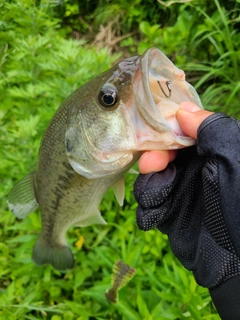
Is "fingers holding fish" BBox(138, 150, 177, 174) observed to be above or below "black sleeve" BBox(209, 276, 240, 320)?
above

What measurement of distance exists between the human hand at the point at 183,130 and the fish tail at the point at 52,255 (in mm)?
1039

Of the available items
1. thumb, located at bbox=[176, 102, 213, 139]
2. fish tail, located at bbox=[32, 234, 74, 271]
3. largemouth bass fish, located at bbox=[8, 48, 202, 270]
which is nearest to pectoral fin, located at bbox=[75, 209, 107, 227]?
largemouth bass fish, located at bbox=[8, 48, 202, 270]

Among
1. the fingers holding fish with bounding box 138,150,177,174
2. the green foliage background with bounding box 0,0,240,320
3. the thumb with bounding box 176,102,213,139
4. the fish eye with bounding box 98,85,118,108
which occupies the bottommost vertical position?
the green foliage background with bounding box 0,0,240,320

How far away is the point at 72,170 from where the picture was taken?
173 centimetres

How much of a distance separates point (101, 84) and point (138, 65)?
18 cm

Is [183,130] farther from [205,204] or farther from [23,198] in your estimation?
[23,198]

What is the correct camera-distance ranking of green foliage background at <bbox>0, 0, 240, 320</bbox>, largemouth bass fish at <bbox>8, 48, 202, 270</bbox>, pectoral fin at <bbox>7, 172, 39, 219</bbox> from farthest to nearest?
green foliage background at <bbox>0, 0, 240, 320</bbox> < pectoral fin at <bbox>7, 172, 39, 219</bbox> < largemouth bass fish at <bbox>8, 48, 202, 270</bbox>

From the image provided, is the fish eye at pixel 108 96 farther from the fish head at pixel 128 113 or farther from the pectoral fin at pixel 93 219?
the pectoral fin at pixel 93 219

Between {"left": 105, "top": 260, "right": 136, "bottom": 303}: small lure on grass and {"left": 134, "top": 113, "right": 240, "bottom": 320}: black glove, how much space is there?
49cm

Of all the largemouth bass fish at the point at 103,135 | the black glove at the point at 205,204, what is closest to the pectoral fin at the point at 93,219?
the largemouth bass fish at the point at 103,135

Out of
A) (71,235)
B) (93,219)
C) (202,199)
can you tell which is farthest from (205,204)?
(71,235)

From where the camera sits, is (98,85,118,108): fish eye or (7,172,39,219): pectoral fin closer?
(98,85,118,108): fish eye

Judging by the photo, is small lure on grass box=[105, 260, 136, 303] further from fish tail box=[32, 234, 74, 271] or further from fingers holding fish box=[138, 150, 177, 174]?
fingers holding fish box=[138, 150, 177, 174]

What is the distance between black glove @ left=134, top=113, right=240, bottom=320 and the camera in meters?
1.26
